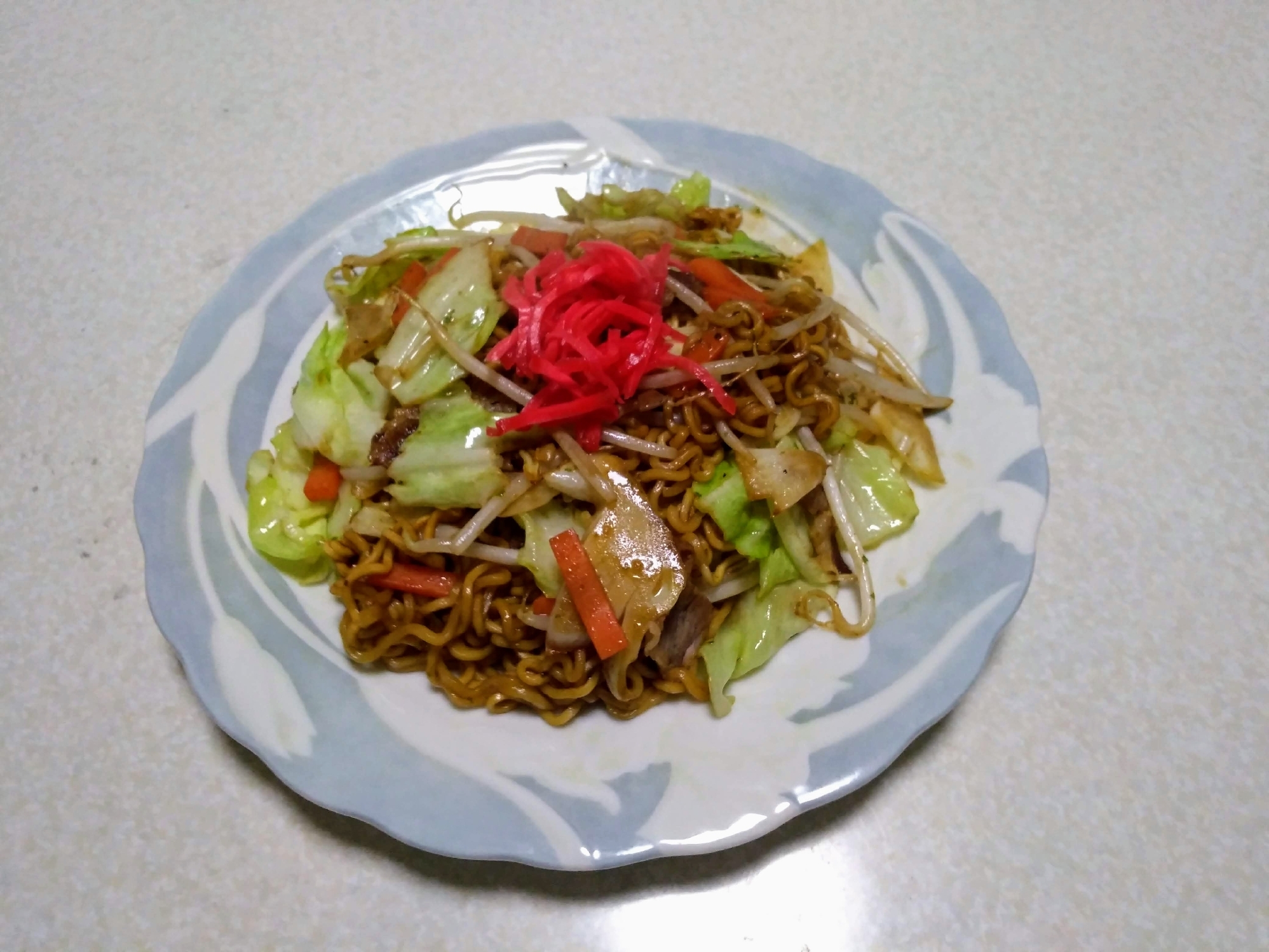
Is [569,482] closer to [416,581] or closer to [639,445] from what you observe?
[639,445]

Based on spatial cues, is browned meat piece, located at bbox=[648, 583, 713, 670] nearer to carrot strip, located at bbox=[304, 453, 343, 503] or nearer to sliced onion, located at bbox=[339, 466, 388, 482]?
sliced onion, located at bbox=[339, 466, 388, 482]

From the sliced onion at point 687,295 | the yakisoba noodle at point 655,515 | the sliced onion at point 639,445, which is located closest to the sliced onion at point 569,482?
the yakisoba noodle at point 655,515

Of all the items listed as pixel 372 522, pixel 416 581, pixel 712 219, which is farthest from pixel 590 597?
pixel 712 219

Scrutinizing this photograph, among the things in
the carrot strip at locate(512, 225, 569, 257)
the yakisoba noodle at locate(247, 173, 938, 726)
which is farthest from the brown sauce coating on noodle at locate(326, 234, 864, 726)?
the carrot strip at locate(512, 225, 569, 257)

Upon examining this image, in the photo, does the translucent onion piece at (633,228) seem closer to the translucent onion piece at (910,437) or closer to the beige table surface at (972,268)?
the translucent onion piece at (910,437)

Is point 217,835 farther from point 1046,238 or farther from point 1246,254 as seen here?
point 1246,254

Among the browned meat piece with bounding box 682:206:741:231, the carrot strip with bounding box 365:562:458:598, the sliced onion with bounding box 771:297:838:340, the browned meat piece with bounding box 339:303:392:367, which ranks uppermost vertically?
the browned meat piece with bounding box 682:206:741:231
